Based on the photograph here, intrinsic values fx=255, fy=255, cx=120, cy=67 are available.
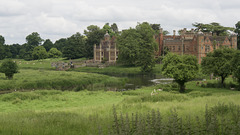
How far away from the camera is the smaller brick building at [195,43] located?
278 feet

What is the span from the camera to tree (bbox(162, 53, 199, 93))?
32.5 metres

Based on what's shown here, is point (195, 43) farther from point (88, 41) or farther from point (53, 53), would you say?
point (53, 53)

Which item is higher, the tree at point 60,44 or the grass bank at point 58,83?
the tree at point 60,44

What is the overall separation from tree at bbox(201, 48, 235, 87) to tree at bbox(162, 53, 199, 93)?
2.84m

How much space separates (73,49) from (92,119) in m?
112

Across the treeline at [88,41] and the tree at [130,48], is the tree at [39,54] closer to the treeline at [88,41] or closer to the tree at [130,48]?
the treeline at [88,41]

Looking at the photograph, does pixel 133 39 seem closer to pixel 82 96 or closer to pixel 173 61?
pixel 173 61

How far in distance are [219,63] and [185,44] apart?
59.7m

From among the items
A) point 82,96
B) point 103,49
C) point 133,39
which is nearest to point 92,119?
point 82,96

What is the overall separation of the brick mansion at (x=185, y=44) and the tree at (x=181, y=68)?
52.7m

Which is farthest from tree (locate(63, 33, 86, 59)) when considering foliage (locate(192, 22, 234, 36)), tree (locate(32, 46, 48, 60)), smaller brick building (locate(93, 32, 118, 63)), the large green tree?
foliage (locate(192, 22, 234, 36))

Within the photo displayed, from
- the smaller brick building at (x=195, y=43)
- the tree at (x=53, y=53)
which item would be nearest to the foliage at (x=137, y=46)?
the smaller brick building at (x=195, y=43)

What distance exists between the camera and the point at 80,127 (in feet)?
37.4

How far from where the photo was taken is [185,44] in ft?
306
